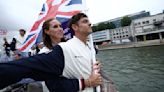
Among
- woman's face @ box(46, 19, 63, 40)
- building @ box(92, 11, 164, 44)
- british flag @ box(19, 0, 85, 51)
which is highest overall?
british flag @ box(19, 0, 85, 51)

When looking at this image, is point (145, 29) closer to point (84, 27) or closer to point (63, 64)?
point (84, 27)

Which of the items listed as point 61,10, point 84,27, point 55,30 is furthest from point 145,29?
point 84,27

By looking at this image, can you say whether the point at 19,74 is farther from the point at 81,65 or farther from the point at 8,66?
the point at 81,65

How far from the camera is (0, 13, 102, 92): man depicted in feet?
4.94

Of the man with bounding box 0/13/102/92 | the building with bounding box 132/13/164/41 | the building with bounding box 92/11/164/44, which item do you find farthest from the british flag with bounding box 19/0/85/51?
the building with bounding box 132/13/164/41

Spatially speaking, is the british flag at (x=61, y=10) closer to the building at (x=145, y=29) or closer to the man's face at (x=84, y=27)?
the man's face at (x=84, y=27)

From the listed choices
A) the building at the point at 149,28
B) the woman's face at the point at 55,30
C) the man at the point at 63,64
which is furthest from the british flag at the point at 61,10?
the building at the point at 149,28

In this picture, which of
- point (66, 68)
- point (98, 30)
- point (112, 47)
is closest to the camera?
point (66, 68)

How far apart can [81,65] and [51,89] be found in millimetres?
342

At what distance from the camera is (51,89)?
1.89m

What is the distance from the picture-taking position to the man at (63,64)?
1507 mm

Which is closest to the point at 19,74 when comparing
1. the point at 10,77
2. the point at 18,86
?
the point at 10,77

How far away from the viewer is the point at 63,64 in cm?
186

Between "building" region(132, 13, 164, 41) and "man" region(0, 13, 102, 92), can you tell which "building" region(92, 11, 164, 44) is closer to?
"building" region(132, 13, 164, 41)
